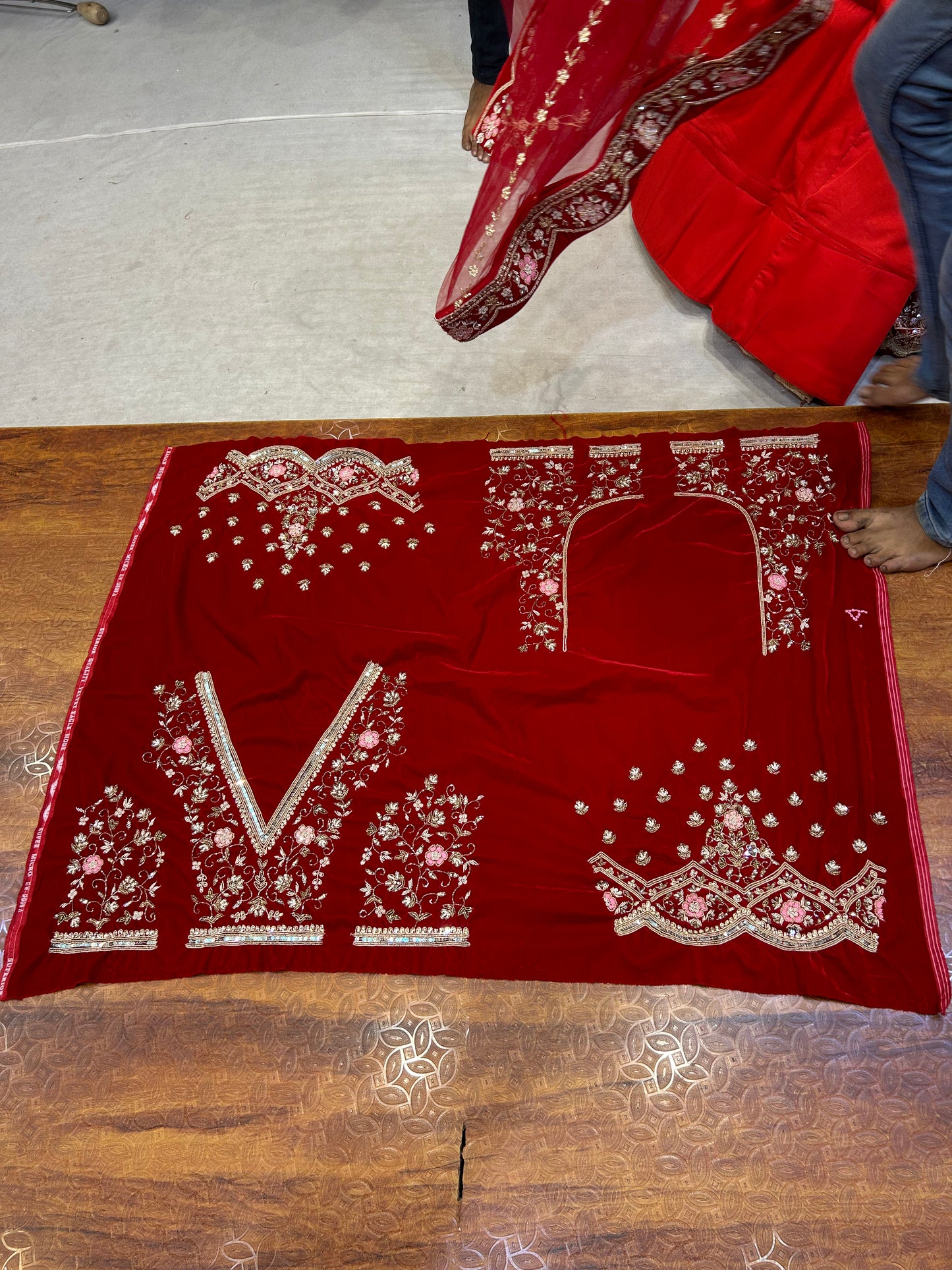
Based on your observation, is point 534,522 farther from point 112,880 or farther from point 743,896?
point 112,880

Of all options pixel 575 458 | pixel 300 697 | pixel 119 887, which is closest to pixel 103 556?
pixel 300 697

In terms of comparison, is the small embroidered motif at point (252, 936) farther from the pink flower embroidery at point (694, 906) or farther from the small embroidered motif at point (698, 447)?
the small embroidered motif at point (698, 447)

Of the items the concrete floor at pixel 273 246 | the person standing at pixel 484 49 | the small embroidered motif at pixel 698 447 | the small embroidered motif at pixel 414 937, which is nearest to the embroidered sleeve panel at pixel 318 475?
the concrete floor at pixel 273 246

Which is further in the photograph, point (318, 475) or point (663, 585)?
point (318, 475)

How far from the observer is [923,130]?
132 centimetres

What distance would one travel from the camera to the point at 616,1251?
4.12 ft

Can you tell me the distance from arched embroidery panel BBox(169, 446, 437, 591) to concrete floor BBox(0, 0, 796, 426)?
324mm

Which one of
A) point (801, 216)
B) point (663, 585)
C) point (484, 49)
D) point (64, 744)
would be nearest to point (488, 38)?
point (484, 49)

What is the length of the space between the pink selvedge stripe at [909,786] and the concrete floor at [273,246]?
61 centimetres

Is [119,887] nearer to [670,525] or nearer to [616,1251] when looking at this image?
[616,1251]

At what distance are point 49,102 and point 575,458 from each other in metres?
2.41

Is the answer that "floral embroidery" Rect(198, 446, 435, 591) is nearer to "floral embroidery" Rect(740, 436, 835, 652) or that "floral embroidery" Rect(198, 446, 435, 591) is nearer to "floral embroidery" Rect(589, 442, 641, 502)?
"floral embroidery" Rect(589, 442, 641, 502)

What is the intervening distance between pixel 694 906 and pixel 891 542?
76cm

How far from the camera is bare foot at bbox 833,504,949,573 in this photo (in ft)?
5.35
